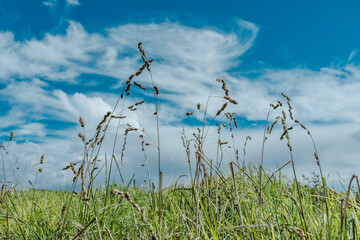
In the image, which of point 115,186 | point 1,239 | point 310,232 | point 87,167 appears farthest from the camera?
point 115,186

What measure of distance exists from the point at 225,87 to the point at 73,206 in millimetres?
2681

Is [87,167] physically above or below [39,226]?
above

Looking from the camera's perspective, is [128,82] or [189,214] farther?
[189,214]

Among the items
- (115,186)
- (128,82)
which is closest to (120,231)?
(128,82)

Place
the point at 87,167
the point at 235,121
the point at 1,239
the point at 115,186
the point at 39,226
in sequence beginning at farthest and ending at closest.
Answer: the point at 115,186
the point at 235,121
the point at 39,226
the point at 1,239
the point at 87,167

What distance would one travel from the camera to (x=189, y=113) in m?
2.59

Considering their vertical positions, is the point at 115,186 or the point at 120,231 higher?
the point at 115,186

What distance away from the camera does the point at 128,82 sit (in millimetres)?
2297

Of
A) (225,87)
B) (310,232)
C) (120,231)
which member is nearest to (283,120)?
(225,87)

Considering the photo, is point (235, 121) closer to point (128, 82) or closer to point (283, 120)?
point (283, 120)

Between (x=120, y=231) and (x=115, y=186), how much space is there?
2950 mm

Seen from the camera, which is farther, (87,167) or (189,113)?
(189,113)

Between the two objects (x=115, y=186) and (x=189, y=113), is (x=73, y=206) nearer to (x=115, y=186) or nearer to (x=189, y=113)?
(x=115, y=186)

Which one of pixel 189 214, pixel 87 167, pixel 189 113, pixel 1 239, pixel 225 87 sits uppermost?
pixel 225 87
